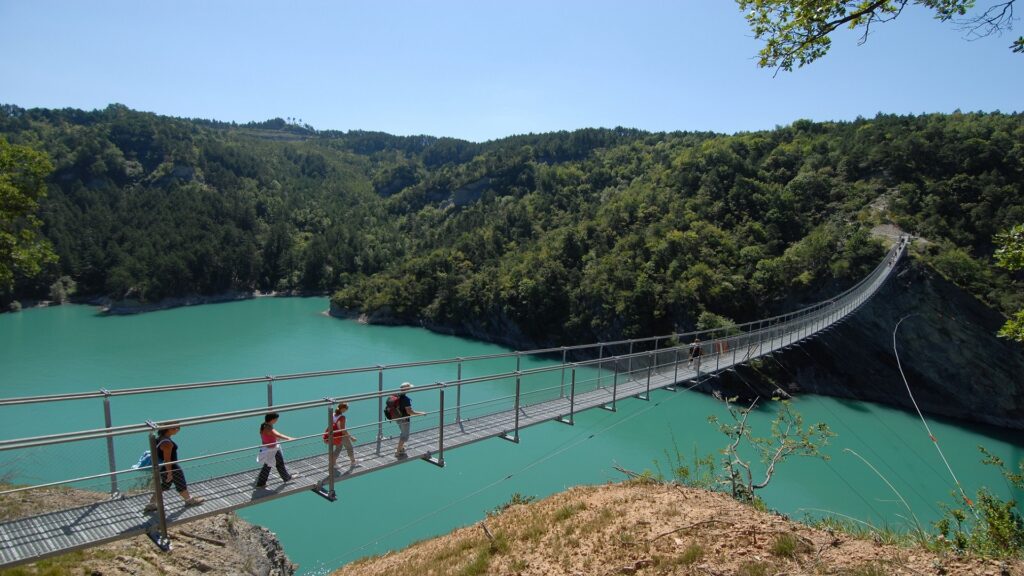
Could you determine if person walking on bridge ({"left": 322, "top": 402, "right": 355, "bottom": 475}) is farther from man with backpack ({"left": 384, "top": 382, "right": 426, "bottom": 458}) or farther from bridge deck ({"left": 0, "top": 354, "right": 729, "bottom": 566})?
man with backpack ({"left": 384, "top": 382, "right": 426, "bottom": 458})

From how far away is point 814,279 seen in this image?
1040 inches

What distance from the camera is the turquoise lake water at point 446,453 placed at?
13.6 meters

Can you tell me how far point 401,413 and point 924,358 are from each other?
84.2 ft

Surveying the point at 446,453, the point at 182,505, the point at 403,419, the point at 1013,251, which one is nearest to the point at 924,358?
the point at 446,453

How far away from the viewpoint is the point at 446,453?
18.8 m

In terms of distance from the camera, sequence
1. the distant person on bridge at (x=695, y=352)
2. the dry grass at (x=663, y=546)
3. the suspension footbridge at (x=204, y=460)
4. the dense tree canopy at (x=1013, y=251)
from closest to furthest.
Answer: the dry grass at (x=663, y=546) < the suspension footbridge at (x=204, y=460) < the dense tree canopy at (x=1013, y=251) < the distant person on bridge at (x=695, y=352)

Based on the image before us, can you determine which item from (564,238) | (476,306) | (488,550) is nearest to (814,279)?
(564,238)

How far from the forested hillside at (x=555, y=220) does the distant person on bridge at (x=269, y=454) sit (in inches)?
342

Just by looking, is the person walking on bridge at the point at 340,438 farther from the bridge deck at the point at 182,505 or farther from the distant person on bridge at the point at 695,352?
the distant person on bridge at the point at 695,352

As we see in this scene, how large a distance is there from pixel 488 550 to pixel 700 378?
7415 mm

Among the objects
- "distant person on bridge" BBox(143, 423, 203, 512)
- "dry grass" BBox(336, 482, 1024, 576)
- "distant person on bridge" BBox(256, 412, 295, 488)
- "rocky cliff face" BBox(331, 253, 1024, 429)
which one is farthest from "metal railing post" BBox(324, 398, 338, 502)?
"rocky cliff face" BBox(331, 253, 1024, 429)

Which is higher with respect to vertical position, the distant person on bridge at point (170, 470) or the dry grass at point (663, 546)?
the distant person on bridge at point (170, 470)

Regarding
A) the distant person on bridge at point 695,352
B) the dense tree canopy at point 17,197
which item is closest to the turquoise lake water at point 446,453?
the distant person on bridge at point 695,352

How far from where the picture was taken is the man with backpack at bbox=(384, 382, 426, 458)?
5711 mm
